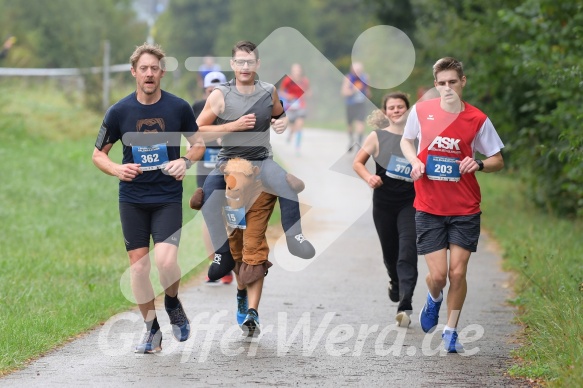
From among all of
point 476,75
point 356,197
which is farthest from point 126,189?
point 356,197

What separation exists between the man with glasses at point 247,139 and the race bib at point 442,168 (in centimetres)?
106

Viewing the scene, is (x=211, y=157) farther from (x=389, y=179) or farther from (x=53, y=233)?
(x=53, y=233)

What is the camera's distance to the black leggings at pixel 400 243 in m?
9.30

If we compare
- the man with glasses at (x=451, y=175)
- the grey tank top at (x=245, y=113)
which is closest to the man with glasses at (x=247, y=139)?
the grey tank top at (x=245, y=113)

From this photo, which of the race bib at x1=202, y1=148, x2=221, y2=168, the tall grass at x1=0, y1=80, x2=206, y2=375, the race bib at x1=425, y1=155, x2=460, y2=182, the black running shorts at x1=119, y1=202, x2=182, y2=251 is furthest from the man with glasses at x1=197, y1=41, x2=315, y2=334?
the race bib at x1=202, y1=148, x2=221, y2=168

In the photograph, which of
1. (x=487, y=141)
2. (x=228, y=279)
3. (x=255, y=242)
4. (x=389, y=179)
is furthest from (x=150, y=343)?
(x=228, y=279)

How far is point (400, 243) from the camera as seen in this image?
9.42 m

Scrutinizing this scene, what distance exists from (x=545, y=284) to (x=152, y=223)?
3926 millimetres

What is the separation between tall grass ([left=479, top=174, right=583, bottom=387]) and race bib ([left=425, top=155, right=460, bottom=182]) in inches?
49.5

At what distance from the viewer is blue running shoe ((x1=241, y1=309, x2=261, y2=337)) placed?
833 cm

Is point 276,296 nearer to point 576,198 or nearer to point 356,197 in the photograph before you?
point 576,198

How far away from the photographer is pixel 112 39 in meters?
38.8

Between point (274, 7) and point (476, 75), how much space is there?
168 feet

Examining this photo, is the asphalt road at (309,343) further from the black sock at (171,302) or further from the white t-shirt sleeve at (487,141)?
the white t-shirt sleeve at (487,141)
